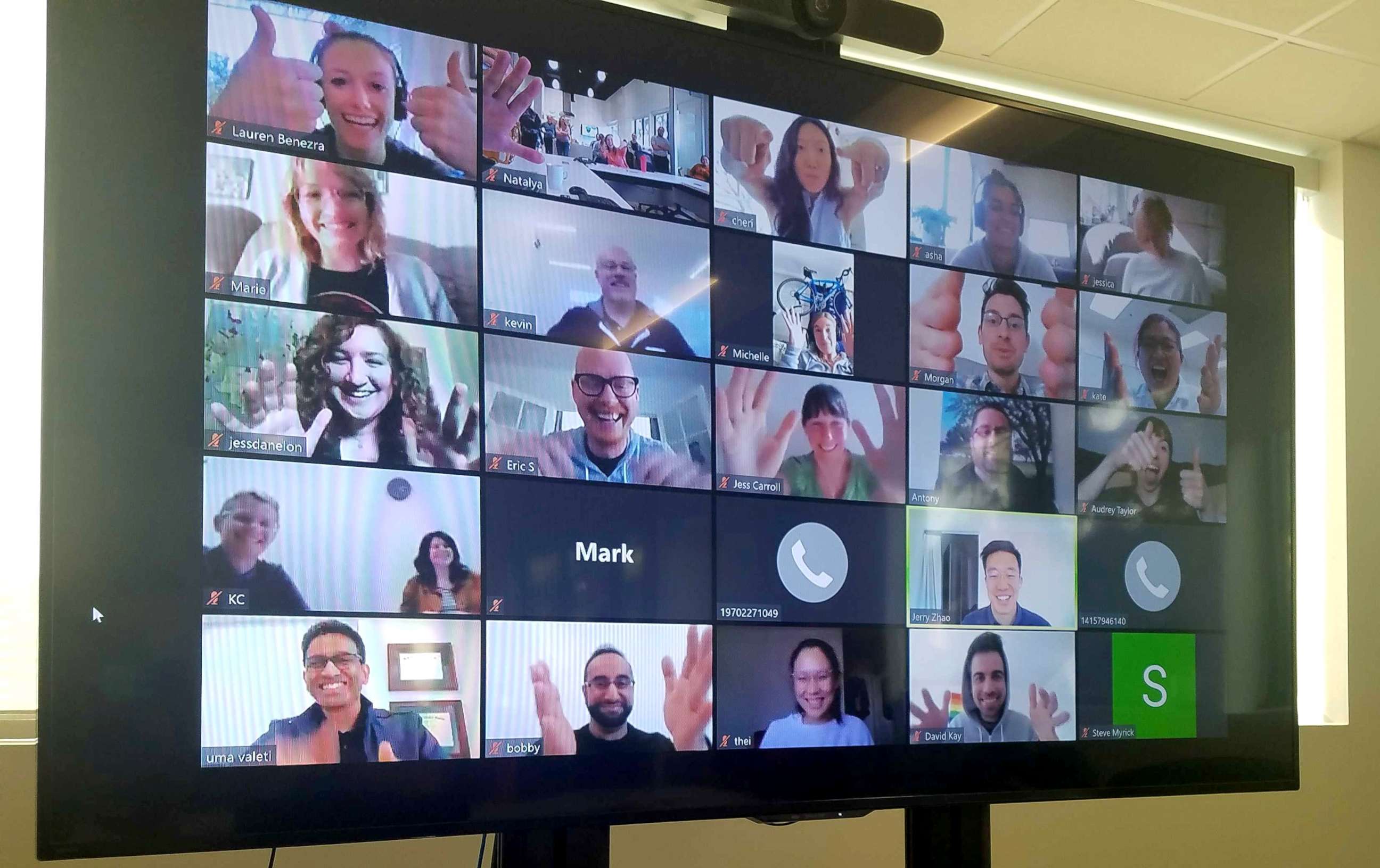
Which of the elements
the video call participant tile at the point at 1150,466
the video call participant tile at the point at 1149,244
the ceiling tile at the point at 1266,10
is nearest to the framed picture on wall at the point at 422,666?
the video call participant tile at the point at 1150,466

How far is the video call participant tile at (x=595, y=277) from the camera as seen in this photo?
0.95 meters

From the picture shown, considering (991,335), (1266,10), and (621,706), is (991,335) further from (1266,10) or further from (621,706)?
(1266,10)

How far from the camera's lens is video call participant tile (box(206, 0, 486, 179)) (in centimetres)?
87

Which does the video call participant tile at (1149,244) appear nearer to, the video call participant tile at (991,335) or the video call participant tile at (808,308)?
the video call participant tile at (991,335)

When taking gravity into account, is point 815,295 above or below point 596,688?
above

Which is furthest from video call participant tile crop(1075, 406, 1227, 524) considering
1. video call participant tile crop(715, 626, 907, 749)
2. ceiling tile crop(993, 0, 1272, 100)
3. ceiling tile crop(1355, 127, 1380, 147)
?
ceiling tile crop(1355, 127, 1380, 147)

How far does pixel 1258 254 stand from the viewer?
1.36m

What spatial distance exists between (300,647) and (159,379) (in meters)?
0.24

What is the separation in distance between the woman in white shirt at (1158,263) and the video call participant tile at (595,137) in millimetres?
589

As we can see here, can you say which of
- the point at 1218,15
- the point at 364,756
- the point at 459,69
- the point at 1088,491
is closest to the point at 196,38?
the point at 459,69

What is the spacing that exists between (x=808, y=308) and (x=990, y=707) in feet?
1.59

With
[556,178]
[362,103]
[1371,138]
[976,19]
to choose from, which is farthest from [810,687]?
[1371,138]

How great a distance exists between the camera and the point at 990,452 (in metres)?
1.18

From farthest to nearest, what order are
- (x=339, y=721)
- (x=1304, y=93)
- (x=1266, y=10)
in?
(x=1304, y=93) → (x=1266, y=10) → (x=339, y=721)
